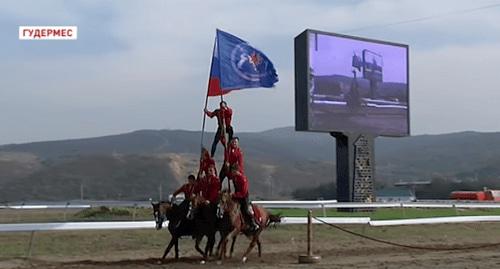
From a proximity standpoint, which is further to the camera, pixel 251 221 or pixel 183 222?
pixel 251 221

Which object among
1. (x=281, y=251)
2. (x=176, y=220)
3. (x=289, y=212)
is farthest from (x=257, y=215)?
(x=289, y=212)

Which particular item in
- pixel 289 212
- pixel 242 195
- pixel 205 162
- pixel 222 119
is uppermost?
pixel 222 119

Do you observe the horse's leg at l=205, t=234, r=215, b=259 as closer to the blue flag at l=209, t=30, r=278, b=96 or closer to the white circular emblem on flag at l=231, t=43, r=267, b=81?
the blue flag at l=209, t=30, r=278, b=96

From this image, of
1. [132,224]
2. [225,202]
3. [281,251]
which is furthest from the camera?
[281,251]

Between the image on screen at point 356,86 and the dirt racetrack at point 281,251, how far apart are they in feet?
36.7

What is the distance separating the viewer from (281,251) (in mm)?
24062

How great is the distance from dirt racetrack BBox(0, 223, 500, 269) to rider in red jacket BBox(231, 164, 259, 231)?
3.31ft

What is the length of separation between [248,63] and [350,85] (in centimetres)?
1864

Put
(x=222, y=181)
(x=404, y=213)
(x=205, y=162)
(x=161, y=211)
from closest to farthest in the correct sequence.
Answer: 1. (x=161, y=211)
2. (x=205, y=162)
3. (x=222, y=181)
4. (x=404, y=213)

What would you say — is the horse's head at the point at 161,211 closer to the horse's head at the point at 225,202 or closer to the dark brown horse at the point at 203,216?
the dark brown horse at the point at 203,216

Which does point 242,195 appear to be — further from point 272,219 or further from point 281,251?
point 281,251

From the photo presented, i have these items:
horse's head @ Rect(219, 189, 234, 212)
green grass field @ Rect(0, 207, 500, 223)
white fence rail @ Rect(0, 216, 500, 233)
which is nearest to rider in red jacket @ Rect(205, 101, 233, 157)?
horse's head @ Rect(219, 189, 234, 212)

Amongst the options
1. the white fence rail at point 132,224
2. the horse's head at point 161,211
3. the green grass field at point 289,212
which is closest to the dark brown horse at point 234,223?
the horse's head at point 161,211

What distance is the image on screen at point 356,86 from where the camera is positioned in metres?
40.2
